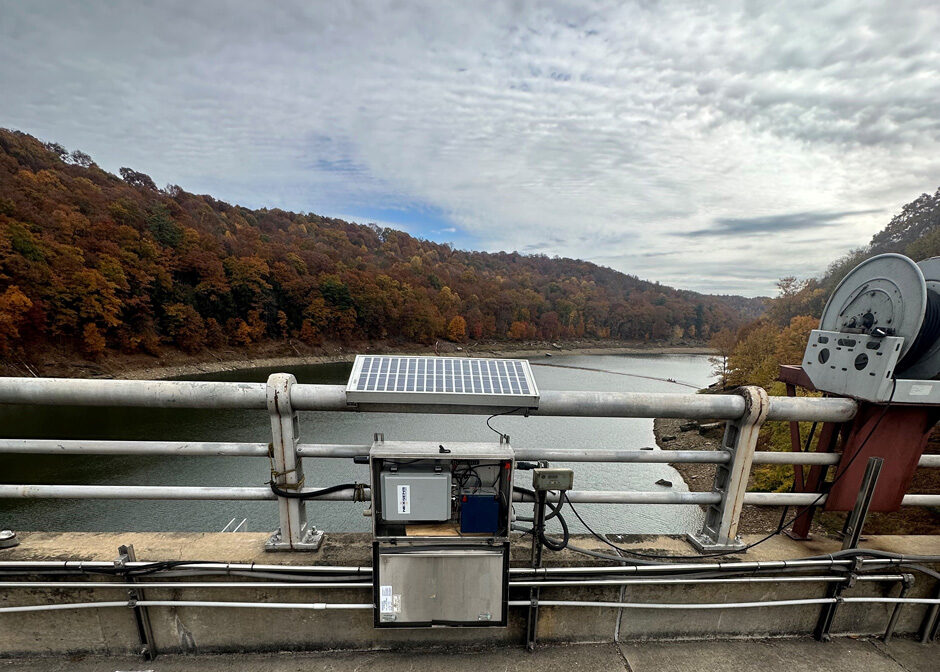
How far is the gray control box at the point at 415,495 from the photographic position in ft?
6.02

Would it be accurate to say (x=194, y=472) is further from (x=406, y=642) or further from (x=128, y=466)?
(x=406, y=642)

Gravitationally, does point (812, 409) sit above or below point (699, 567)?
above

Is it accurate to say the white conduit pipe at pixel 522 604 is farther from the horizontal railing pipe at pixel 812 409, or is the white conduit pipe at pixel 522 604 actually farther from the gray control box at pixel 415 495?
the horizontal railing pipe at pixel 812 409

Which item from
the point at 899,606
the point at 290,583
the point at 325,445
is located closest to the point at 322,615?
the point at 290,583

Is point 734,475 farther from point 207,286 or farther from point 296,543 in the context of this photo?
point 207,286

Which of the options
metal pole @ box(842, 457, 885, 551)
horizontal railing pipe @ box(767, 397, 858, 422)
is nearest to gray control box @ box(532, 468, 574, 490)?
horizontal railing pipe @ box(767, 397, 858, 422)

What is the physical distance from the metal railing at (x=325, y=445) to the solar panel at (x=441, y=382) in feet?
0.21

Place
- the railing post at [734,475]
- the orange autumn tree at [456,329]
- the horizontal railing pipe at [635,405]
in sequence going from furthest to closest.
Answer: the orange autumn tree at [456,329] → the railing post at [734,475] → the horizontal railing pipe at [635,405]

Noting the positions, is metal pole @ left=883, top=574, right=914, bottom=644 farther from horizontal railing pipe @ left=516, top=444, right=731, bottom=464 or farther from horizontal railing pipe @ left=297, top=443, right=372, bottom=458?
horizontal railing pipe @ left=297, top=443, right=372, bottom=458

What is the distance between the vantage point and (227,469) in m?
17.4

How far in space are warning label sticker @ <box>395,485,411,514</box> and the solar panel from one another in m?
0.40

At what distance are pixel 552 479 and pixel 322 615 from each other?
1.31 m

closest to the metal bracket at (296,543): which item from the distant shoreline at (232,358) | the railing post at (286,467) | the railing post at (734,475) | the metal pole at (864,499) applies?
the railing post at (286,467)

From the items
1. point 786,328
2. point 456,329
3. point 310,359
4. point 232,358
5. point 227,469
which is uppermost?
point 786,328
